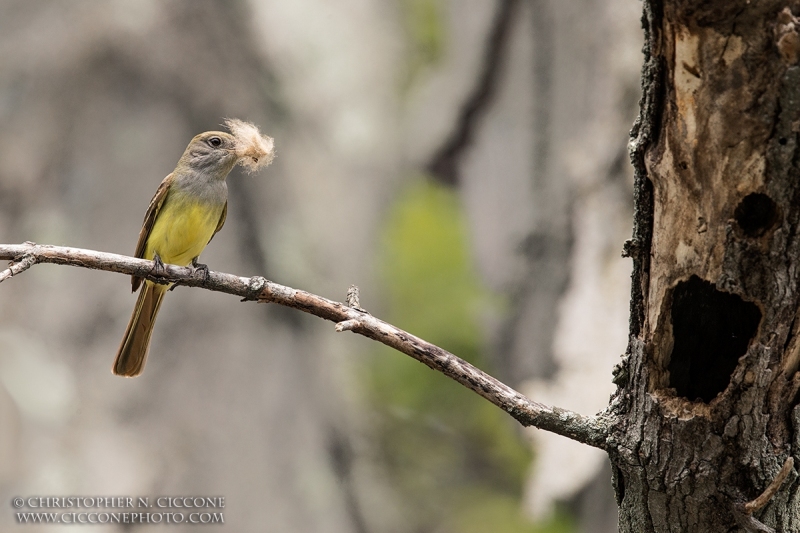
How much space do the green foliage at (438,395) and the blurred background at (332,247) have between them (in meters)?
0.01

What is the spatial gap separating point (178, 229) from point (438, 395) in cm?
230

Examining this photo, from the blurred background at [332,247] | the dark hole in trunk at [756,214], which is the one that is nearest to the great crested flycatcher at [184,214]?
the blurred background at [332,247]

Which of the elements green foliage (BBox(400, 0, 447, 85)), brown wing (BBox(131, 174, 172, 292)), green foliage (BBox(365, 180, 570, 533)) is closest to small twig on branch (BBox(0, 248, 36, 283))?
brown wing (BBox(131, 174, 172, 292))

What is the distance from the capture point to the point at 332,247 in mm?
4418

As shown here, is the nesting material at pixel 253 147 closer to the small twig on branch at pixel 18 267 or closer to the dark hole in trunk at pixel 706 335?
the small twig on branch at pixel 18 267

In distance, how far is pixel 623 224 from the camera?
13.2ft

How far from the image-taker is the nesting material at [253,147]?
2314 mm

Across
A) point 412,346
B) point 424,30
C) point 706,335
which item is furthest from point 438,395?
point 706,335

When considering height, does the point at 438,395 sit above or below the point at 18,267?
above

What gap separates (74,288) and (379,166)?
5.93 feet

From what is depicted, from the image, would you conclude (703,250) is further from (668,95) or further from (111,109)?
(111,109)

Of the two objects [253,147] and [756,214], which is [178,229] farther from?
[756,214]

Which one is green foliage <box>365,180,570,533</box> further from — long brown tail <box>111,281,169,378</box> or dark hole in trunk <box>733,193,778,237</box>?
dark hole in trunk <box>733,193,778,237</box>

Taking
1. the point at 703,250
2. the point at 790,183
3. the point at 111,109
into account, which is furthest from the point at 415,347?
the point at 111,109
